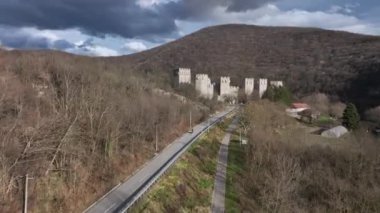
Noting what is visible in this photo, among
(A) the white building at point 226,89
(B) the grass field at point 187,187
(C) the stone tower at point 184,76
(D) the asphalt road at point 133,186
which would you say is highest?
(C) the stone tower at point 184,76

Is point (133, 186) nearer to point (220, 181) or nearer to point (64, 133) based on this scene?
point (64, 133)

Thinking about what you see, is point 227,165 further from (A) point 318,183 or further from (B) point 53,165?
(B) point 53,165

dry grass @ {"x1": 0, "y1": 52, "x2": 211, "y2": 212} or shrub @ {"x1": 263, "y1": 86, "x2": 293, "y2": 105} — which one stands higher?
dry grass @ {"x1": 0, "y1": 52, "x2": 211, "y2": 212}

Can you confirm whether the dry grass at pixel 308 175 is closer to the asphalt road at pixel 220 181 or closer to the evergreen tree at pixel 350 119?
the asphalt road at pixel 220 181

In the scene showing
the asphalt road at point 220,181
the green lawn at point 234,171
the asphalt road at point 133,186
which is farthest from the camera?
the green lawn at point 234,171

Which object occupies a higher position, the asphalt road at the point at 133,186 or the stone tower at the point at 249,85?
the asphalt road at the point at 133,186

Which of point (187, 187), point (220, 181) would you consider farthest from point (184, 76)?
point (187, 187)

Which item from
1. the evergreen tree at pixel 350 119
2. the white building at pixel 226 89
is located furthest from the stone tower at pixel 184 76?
the evergreen tree at pixel 350 119

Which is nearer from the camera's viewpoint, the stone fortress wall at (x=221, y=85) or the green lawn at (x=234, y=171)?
the green lawn at (x=234, y=171)

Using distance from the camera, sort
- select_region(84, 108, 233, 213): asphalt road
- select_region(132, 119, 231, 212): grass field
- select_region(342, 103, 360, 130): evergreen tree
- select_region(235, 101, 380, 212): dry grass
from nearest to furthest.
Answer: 1. select_region(84, 108, 233, 213): asphalt road
2. select_region(132, 119, 231, 212): grass field
3. select_region(235, 101, 380, 212): dry grass
4. select_region(342, 103, 360, 130): evergreen tree

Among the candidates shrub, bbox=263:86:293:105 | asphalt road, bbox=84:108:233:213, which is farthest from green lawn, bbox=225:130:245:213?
shrub, bbox=263:86:293:105

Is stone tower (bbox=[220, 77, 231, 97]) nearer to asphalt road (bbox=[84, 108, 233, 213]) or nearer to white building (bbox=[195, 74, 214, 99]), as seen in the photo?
white building (bbox=[195, 74, 214, 99])
